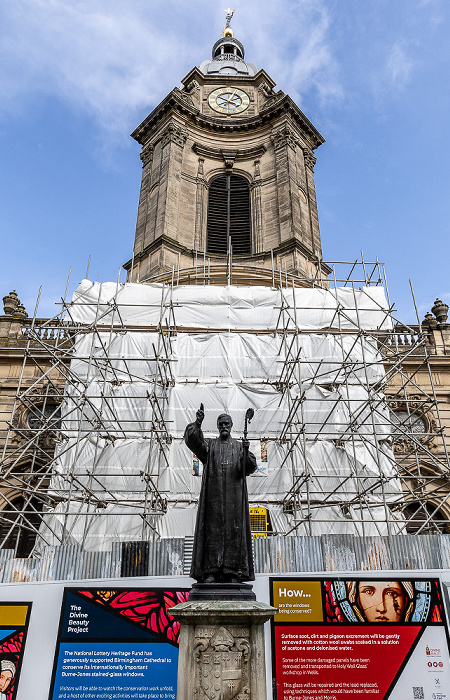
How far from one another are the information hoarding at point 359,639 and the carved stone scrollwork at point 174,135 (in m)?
21.8

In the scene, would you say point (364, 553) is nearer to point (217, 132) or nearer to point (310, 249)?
point (310, 249)

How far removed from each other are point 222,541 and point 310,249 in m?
18.6

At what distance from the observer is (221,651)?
17.1 ft

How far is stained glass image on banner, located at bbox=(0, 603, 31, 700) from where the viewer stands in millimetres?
8680

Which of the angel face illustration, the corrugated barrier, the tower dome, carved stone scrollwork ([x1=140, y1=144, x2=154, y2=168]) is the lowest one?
the angel face illustration

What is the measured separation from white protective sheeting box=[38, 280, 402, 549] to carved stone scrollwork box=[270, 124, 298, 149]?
36.5 ft

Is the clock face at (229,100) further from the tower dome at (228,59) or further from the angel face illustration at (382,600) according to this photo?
the angel face illustration at (382,600)

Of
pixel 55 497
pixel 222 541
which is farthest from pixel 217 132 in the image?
pixel 222 541

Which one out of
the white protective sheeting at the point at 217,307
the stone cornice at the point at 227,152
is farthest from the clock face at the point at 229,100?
the white protective sheeting at the point at 217,307

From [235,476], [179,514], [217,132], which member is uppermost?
[217,132]

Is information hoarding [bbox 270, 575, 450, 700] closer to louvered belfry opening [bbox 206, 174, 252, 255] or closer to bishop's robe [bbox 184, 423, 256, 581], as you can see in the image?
bishop's robe [bbox 184, 423, 256, 581]

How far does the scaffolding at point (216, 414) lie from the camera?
525 inches

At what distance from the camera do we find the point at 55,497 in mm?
13945

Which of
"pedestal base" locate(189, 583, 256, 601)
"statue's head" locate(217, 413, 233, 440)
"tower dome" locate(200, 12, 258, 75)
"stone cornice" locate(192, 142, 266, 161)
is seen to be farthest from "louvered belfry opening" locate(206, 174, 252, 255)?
"pedestal base" locate(189, 583, 256, 601)
